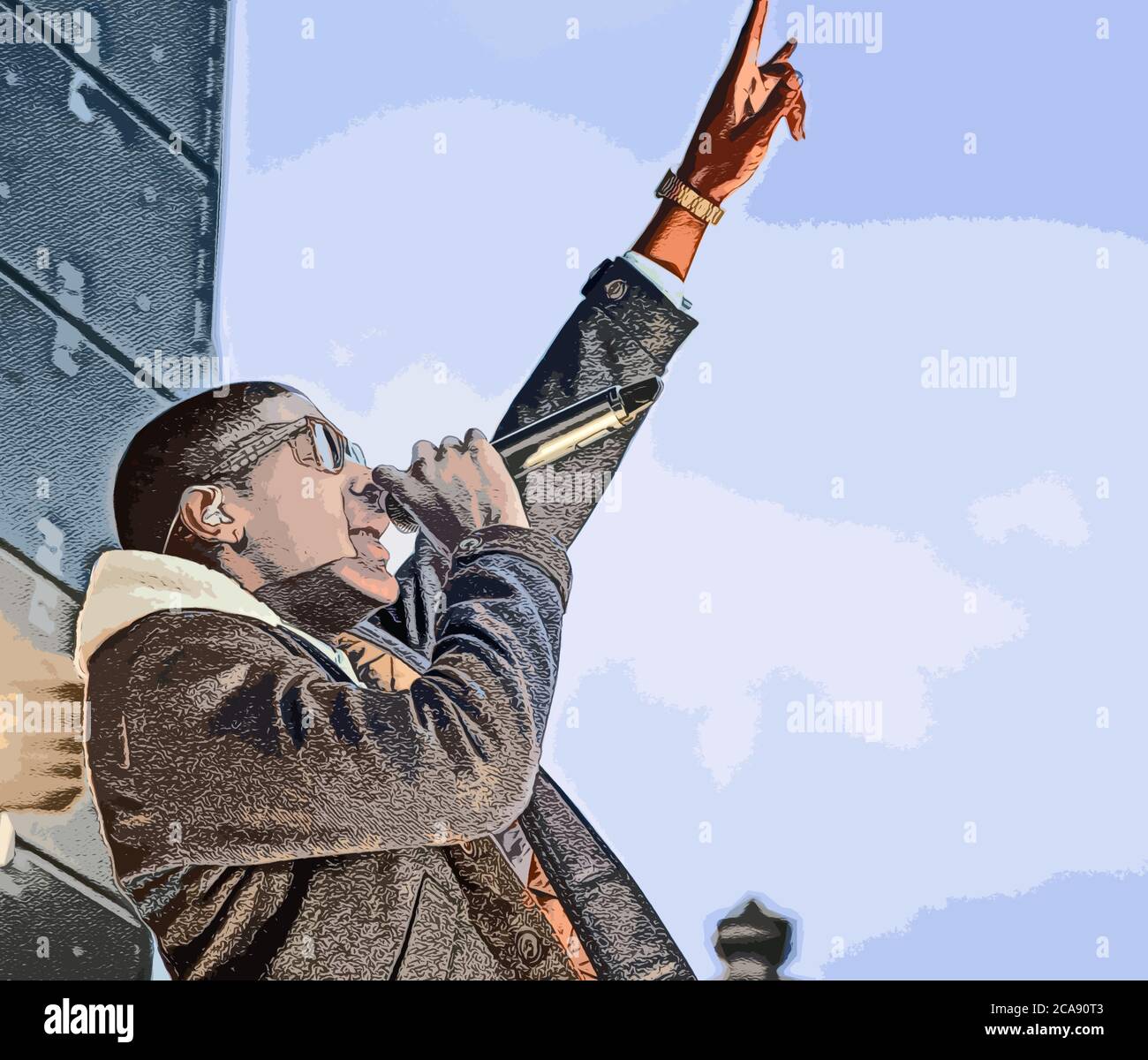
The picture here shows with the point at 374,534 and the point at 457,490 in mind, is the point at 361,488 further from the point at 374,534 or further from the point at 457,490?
the point at 457,490

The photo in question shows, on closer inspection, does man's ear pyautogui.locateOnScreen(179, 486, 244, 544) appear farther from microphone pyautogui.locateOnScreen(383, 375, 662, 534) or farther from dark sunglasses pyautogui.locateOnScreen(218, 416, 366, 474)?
microphone pyautogui.locateOnScreen(383, 375, 662, 534)

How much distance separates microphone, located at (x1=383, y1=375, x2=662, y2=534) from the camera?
2090 mm

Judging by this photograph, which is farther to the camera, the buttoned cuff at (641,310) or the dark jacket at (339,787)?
the buttoned cuff at (641,310)

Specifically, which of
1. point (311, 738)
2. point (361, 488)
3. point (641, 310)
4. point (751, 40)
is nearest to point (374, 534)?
point (361, 488)

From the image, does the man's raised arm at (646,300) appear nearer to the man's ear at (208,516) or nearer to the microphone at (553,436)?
the microphone at (553,436)

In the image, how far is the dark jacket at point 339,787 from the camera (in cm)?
179

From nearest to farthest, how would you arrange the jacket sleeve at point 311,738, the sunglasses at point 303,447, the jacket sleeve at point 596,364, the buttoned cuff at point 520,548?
the jacket sleeve at point 311,738, the buttoned cuff at point 520,548, the sunglasses at point 303,447, the jacket sleeve at point 596,364

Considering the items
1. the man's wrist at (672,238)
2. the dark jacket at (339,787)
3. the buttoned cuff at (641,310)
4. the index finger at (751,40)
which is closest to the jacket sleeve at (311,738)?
the dark jacket at (339,787)
